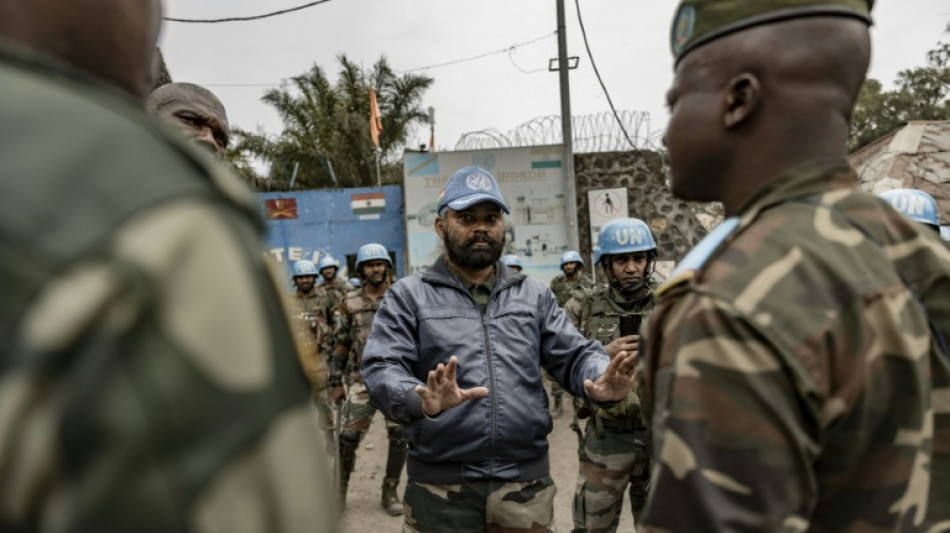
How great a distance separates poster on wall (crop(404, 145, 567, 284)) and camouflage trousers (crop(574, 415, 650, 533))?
8078mm

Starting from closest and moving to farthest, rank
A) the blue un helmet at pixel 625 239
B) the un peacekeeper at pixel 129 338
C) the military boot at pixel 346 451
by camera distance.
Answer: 1. the un peacekeeper at pixel 129 338
2. the blue un helmet at pixel 625 239
3. the military boot at pixel 346 451

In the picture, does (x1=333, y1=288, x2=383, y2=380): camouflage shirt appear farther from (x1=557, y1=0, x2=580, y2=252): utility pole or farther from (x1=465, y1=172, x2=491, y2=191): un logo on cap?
(x1=557, y1=0, x2=580, y2=252): utility pole

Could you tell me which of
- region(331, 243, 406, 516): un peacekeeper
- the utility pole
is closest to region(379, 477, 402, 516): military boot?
region(331, 243, 406, 516): un peacekeeper

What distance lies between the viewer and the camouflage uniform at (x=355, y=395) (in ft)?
18.2

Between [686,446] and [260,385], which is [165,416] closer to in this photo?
[260,385]

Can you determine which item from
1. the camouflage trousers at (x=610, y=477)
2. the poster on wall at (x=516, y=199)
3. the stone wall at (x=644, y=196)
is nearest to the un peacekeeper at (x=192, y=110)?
the camouflage trousers at (x=610, y=477)

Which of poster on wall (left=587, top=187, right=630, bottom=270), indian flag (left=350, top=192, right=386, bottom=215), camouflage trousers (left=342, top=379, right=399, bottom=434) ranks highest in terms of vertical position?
indian flag (left=350, top=192, right=386, bottom=215)

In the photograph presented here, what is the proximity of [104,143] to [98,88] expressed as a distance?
0.09 m

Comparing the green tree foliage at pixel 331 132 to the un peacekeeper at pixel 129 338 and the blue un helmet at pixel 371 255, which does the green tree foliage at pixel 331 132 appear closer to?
the blue un helmet at pixel 371 255

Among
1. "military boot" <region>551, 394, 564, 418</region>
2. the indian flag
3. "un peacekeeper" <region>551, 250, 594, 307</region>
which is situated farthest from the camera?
the indian flag

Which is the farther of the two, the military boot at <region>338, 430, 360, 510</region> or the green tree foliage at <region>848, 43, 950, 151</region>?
the green tree foliage at <region>848, 43, 950, 151</region>

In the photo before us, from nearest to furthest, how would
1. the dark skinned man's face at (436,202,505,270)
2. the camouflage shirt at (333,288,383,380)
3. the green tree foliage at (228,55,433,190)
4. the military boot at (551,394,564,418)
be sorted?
the dark skinned man's face at (436,202,505,270), the camouflage shirt at (333,288,383,380), the military boot at (551,394,564,418), the green tree foliage at (228,55,433,190)

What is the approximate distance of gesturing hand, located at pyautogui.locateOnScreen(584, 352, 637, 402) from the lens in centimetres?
226

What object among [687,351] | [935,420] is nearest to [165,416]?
[687,351]
